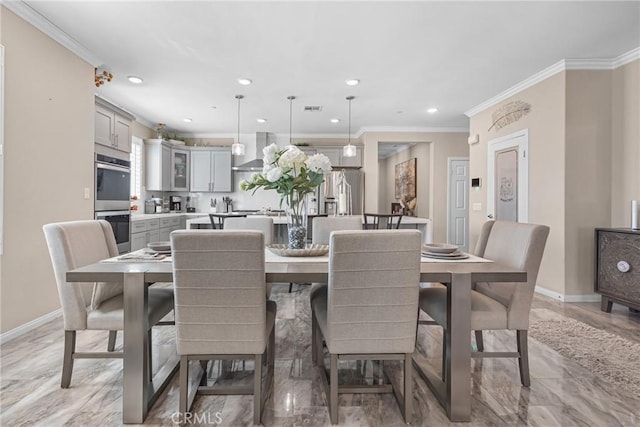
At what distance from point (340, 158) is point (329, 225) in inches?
160

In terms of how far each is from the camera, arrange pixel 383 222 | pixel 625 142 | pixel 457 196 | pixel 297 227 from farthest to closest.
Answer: pixel 457 196, pixel 383 222, pixel 625 142, pixel 297 227

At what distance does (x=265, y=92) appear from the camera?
431 cm

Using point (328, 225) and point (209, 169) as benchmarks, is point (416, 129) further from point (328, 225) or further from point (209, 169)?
point (328, 225)

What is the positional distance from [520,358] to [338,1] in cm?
265

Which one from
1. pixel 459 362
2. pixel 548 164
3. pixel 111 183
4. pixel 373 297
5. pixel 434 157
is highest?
pixel 434 157

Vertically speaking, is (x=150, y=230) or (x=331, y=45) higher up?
(x=331, y=45)

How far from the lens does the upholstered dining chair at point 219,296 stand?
1381 millimetres

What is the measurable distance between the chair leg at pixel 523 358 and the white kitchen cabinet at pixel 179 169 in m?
6.03

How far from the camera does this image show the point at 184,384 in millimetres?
1490

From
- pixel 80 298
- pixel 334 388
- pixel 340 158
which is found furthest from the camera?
pixel 340 158

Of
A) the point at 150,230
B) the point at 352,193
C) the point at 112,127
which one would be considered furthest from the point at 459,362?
the point at 352,193

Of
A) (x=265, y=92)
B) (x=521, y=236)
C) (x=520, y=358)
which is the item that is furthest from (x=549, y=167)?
(x=265, y=92)

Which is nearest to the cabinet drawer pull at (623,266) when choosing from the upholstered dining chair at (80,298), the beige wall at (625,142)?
the beige wall at (625,142)

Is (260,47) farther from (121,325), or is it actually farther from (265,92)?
(121,325)
